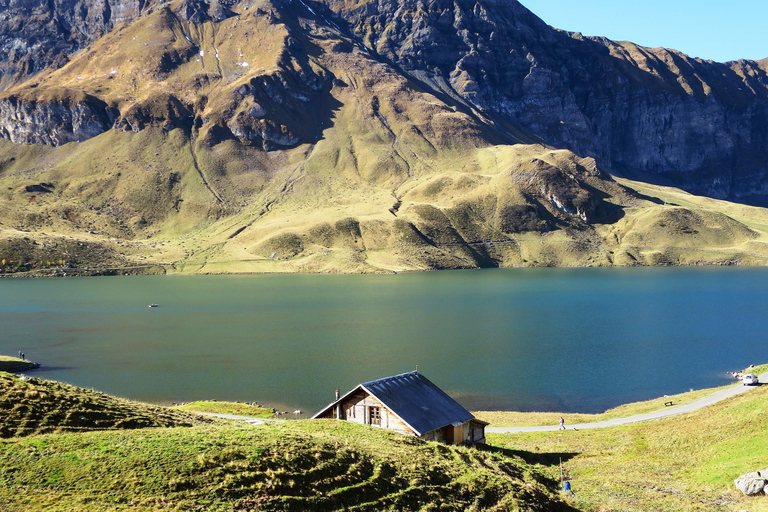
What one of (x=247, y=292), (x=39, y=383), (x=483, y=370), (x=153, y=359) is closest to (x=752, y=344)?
(x=483, y=370)

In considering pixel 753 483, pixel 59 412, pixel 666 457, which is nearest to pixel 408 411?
pixel 666 457

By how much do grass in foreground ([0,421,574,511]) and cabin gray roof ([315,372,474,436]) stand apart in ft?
21.6

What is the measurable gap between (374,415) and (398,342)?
5853cm

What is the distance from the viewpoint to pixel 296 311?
453 ft

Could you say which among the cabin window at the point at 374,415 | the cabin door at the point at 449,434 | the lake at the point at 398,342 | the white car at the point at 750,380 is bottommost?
the lake at the point at 398,342

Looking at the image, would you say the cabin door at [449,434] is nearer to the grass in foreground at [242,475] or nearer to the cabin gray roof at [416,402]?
the cabin gray roof at [416,402]

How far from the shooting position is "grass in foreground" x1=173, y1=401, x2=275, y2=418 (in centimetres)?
5859

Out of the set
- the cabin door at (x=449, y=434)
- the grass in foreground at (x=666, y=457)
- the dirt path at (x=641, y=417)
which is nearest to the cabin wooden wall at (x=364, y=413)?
the cabin door at (x=449, y=434)

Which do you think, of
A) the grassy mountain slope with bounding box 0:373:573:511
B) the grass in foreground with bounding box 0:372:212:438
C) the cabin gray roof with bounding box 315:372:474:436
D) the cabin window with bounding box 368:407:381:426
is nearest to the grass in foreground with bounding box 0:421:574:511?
the grassy mountain slope with bounding box 0:373:573:511

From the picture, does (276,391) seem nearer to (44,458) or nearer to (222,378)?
(222,378)

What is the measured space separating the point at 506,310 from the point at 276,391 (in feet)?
246

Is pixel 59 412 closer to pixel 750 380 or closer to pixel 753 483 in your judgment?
pixel 753 483

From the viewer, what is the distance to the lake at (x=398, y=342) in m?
74.1

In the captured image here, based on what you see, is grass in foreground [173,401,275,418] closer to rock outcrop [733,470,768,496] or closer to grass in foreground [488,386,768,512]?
grass in foreground [488,386,768,512]
